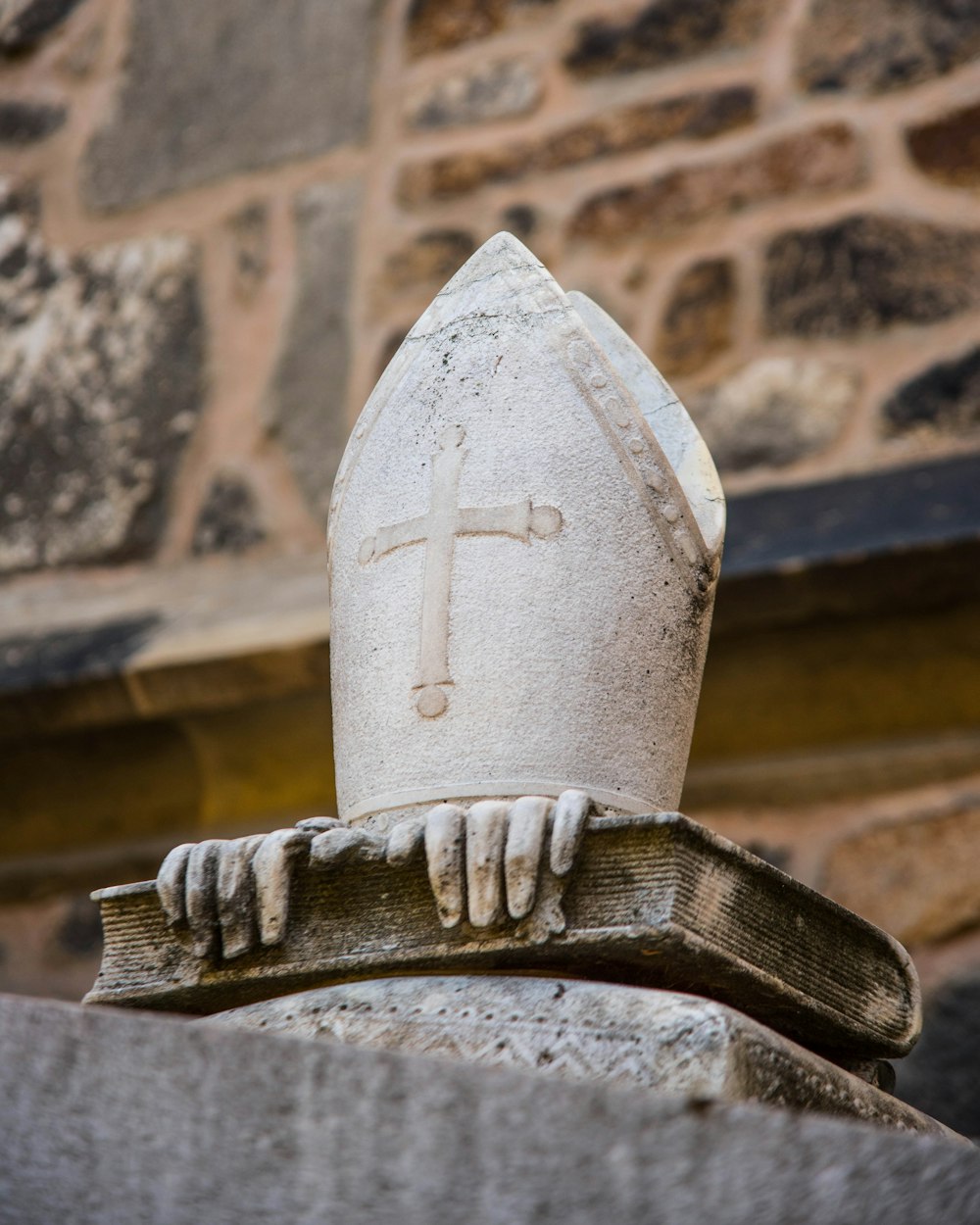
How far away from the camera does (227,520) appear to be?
106 inches

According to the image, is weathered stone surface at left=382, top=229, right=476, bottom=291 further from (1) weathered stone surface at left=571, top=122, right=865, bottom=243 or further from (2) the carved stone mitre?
(2) the carved stone mitre

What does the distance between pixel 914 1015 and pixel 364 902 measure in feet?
1.22

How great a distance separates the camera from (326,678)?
7.58 ft

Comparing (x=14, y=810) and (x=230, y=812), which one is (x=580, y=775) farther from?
(x=14, y=810)

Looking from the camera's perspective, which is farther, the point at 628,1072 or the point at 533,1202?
the point at 628,1072

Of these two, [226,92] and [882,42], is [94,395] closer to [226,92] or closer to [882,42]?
[226,92]

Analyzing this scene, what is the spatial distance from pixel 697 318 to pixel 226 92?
948 millimetres

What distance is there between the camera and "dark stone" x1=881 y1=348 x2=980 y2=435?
2.30 m

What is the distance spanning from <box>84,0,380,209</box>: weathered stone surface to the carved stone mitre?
1.69 meters

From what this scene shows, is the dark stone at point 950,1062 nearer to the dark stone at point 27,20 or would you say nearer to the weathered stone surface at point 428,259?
the weathered stone surface at point 428,259

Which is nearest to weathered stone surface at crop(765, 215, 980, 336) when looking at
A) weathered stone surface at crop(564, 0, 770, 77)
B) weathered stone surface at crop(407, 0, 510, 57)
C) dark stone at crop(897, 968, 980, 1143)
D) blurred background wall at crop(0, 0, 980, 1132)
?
blurred background wall at crop(0, 0, 980, 1132)

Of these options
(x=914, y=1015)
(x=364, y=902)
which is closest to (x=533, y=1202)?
(x=364, y=902)

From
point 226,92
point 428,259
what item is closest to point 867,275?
point 428,259

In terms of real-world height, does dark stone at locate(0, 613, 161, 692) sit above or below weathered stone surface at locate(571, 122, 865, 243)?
below
